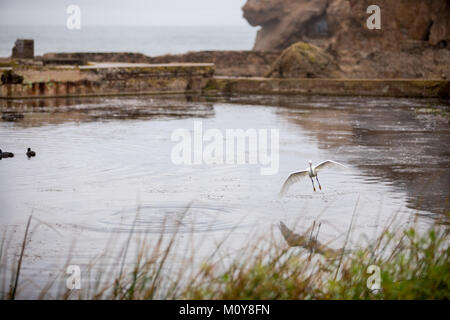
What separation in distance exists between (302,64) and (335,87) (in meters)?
1.73

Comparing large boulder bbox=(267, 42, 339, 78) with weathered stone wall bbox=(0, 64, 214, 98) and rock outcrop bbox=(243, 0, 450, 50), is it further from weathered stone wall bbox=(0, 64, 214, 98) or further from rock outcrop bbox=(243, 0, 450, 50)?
rock outcrop bbox=(243, 0, 450, 50)

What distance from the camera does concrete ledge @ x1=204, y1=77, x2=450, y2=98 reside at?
81.4 ft

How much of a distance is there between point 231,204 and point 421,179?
3056mm

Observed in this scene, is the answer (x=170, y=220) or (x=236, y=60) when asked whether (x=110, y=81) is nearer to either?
(x=236, y=60)

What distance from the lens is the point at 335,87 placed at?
87.0ft

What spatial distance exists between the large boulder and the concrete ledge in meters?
0.81

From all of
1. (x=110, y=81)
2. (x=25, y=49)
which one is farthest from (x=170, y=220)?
(x=25, y=49)

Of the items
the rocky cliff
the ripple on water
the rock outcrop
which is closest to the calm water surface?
the ripple on water

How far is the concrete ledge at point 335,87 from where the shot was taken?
81.4ft

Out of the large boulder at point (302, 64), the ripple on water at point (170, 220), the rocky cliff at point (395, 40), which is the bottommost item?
the ripple on water at point (170, 220)

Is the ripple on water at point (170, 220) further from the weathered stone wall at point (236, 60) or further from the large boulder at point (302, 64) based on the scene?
the weathered stone wall at point (236, 60)

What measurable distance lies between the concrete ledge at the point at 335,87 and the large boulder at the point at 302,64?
81 cm

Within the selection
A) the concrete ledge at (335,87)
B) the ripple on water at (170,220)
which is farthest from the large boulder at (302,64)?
the ripple on water at (170,220)
